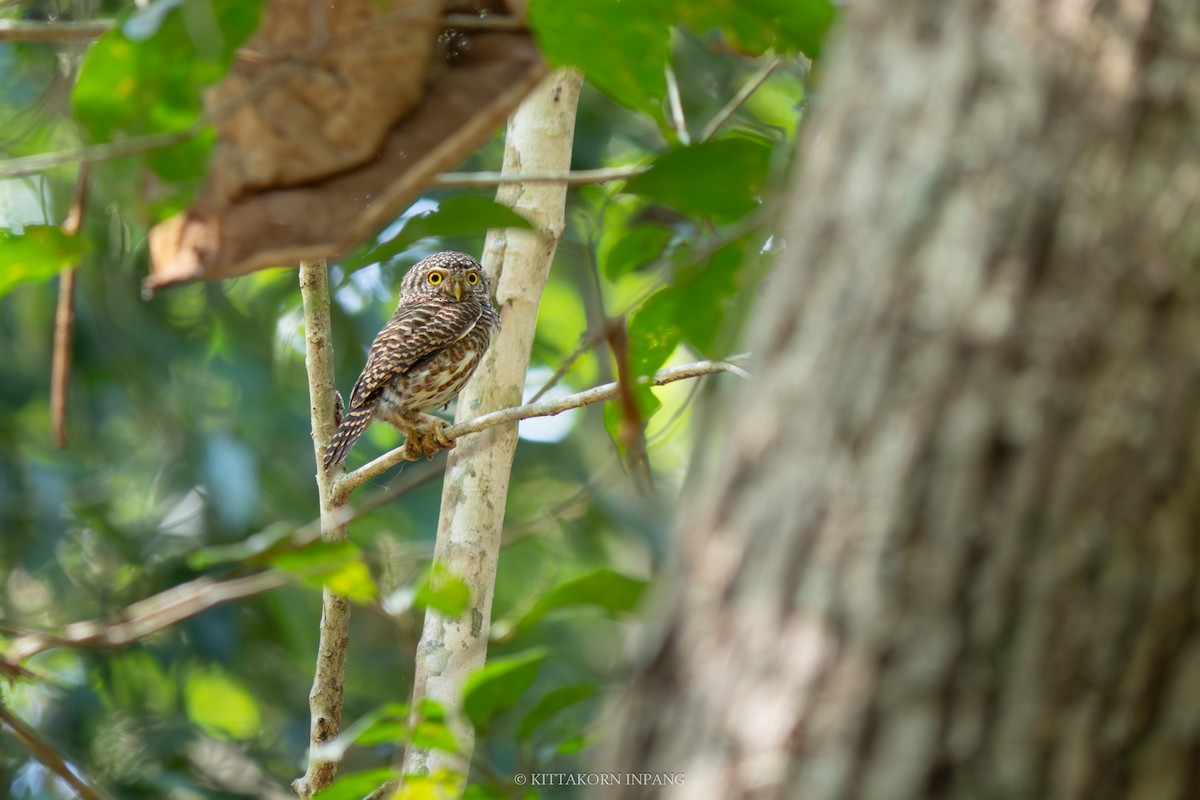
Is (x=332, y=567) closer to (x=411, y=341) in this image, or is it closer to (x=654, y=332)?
(x=654, y=332)

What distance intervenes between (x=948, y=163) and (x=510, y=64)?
0.57 m

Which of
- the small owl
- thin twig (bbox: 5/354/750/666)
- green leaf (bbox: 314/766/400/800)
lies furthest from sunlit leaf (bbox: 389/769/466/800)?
the small owl

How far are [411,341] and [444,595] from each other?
4.43 m

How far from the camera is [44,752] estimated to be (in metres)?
1.50

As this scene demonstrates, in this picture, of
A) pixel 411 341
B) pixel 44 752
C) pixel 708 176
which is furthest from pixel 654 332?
pixel 411 341

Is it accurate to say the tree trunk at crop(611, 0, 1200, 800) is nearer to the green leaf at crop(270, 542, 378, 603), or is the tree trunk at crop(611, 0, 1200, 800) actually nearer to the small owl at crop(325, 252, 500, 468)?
the green leaf at crop(270, 542, 378, 603)

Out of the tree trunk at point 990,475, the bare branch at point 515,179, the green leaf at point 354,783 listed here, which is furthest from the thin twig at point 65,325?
the tree trunk at point 990,475

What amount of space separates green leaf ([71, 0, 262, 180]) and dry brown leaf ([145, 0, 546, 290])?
0.22ft

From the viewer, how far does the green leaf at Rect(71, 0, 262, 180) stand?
4.00 ft

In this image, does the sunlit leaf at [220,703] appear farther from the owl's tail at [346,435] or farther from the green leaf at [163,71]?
the green leaf at [163,71]

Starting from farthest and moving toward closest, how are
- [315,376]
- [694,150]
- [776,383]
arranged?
[315,376]
[694,150]
[776,383]

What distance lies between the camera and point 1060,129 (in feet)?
3.05

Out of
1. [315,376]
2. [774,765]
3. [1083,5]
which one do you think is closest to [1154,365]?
[1083,5]

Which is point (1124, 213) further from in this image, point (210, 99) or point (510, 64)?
point (210, 99)
